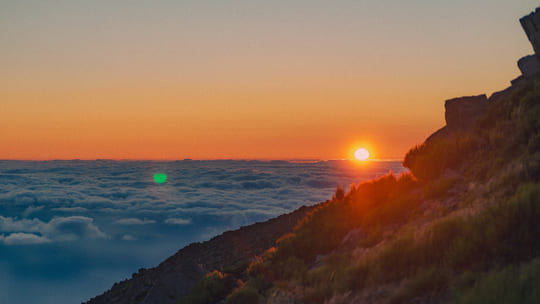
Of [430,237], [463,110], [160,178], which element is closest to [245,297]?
[430,237]

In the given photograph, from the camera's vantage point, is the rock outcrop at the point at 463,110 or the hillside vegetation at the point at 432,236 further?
the rock outcrop at the point at 463,110

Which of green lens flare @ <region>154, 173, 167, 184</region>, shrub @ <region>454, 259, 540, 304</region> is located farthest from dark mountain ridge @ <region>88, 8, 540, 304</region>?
green lens flare @ <region>154, 173, 167, 184</region>

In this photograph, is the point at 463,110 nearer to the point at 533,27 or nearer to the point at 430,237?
the point at 533,27

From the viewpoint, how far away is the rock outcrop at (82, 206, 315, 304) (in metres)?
12.3

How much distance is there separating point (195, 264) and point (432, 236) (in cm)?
1054

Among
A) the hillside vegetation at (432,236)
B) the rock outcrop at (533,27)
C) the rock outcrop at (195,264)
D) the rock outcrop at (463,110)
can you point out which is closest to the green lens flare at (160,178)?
the rock outcrop at (195,264)

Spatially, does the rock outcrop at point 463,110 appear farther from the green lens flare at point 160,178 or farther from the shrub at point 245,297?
the green lens flare at point 160,178

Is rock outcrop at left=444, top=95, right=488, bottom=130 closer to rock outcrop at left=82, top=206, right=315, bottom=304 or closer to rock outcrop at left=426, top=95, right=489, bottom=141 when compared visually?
rock outcrop at left=426, top=95, right=489, bottom=141

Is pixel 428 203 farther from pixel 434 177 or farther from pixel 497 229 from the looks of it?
pixel 497 229

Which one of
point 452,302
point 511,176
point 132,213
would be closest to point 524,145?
point 511,176

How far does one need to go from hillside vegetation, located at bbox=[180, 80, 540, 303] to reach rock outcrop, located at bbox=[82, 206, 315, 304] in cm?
137

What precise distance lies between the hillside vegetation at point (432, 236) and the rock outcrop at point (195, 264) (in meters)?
1.37

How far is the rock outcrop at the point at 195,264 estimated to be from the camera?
12281 millimetres

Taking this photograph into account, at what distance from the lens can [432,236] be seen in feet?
17.6
